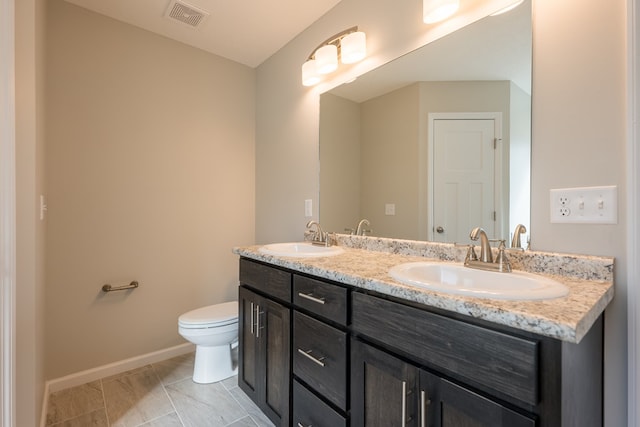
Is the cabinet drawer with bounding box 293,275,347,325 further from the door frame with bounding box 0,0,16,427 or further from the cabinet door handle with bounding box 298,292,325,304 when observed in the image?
the door frame with bounding box 0,0,16,427

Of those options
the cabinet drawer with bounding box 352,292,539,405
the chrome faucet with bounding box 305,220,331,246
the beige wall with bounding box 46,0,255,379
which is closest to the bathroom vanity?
the cabinet drawer with bounding box 352,292,539,405

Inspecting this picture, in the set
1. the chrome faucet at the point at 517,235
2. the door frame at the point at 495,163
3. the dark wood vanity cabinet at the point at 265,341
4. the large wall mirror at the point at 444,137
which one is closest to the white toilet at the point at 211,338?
the dark wood vanity cabinet at the point at 265,341

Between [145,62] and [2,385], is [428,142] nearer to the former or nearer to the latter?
[2,385]

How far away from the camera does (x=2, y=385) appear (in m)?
0.91

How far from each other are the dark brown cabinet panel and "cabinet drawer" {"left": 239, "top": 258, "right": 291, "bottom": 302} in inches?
2.0

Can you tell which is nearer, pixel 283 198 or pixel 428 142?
pixel 428 142

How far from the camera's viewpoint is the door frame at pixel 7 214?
91cm

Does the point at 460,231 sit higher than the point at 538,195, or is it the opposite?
the point at 538,195

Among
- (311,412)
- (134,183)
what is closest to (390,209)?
(311,412)

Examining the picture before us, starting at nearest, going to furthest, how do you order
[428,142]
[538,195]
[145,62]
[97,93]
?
1. [538,195]
2. [428,142]
3. [97,93]
4. [145,62]

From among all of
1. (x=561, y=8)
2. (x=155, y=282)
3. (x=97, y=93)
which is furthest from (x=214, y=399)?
(x=561, y=8)

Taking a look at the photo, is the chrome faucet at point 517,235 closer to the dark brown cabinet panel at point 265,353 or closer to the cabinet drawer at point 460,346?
the cabinet drawer at point 460,346

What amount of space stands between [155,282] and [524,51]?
252cm

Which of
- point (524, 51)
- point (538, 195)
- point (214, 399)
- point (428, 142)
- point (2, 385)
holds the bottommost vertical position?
point (214, 399)
